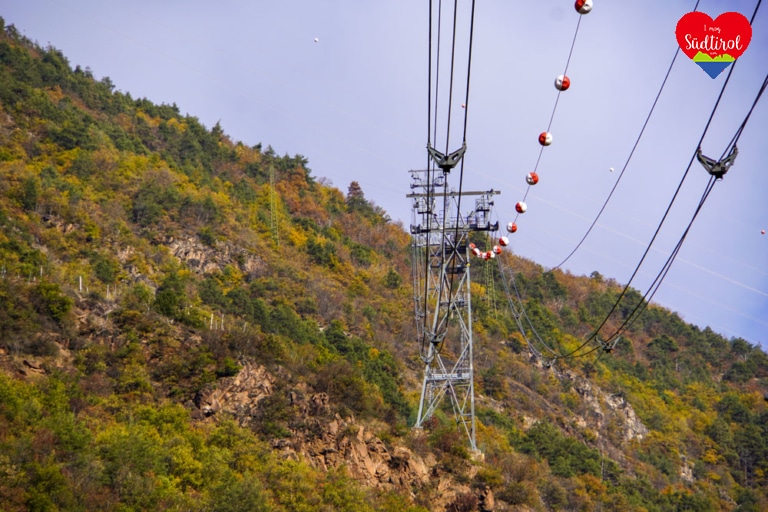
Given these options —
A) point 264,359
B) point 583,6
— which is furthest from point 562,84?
point 264,359

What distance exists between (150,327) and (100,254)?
2028cm

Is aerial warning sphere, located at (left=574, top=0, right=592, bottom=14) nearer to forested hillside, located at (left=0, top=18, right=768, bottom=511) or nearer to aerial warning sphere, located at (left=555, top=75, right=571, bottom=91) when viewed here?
aerial warning sphere, located at (left=555, top=75, right=571, bottom=91)

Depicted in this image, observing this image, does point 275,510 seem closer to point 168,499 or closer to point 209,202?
point 168,499

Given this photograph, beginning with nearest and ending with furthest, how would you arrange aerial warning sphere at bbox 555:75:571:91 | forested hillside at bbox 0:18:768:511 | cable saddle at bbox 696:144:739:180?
1. cable saddle at bbox 696:144:739:180
2. aerial warning sphere at bbox 555:75:571:91
3. forested hillside at bbox 0:18:768:511

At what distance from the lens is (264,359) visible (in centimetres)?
4453

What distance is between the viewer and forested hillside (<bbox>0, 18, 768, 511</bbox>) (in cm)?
3553

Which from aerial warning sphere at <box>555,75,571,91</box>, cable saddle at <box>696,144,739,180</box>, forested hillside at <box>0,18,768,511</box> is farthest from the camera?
forested hillside at <box>0,18,768,511</box>

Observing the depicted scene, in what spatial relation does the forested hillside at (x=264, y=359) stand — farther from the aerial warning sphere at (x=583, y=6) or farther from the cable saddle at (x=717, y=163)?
the aerial warning sphere at (x=583, y=6)

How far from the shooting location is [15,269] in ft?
153

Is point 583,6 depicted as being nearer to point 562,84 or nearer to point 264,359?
point 562,84

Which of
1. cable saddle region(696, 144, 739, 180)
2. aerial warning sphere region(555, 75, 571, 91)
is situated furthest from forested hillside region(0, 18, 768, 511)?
aerial warning sphere region(555, 75, 571, 91)

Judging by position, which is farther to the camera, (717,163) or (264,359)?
(264,359)

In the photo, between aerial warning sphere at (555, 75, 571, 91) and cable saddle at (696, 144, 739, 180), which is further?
aerial warning sphere at (555, 75, 571, 91)

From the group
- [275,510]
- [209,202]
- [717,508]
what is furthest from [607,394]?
[275,510]
